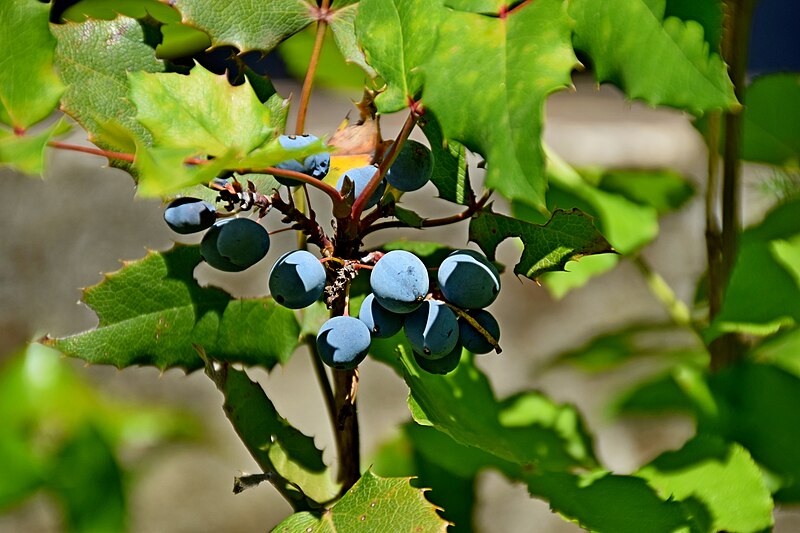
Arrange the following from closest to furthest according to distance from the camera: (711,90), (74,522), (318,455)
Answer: (711,90) → (318,455) → (74,522)

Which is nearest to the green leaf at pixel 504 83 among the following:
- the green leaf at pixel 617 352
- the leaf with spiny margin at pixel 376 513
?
the leaf with spiny margin at pixel 376 513

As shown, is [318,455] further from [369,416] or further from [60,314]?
[60,314]

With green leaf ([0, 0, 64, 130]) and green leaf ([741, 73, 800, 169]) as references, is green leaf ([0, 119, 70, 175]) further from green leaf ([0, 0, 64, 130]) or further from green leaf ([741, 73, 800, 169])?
green leaf ([741, 73, 800, 169])

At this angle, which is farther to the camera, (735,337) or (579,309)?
(579,309)

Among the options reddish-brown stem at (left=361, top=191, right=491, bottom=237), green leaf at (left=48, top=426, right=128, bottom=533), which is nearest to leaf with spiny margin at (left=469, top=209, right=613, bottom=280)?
reddish-brown stem at (left=361, top=191, right=491, bottom=237)

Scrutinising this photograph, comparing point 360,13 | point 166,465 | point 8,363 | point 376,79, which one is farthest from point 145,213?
point 360,13

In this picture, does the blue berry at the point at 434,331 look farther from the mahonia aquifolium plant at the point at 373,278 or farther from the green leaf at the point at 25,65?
the green leaf at the point at 25,65

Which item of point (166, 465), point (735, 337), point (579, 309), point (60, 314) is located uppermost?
point (735, 337)
